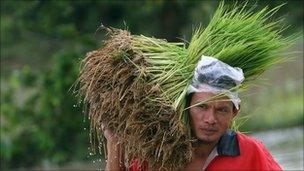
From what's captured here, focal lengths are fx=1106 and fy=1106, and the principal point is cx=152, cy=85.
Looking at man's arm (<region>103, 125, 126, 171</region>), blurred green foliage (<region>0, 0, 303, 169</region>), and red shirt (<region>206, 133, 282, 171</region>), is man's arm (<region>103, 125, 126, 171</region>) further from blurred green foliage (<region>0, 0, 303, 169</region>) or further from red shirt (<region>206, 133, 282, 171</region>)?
blurred green foliage (<region>0, 0, 303, 169</region>)

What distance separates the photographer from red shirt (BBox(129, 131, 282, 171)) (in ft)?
17.7

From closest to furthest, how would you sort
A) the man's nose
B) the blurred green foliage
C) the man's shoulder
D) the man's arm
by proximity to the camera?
the man's nose
the man's shoulder
the man's arm
the blurred green foliage

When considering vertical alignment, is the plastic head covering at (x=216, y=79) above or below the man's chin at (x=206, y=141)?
above

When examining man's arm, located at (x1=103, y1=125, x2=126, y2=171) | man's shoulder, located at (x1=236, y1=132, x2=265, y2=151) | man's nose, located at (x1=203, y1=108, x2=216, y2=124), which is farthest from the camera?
man's arm, located at (x1=103, y1=125, x2=126, y2=171)

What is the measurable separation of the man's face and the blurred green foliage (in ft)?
36.6

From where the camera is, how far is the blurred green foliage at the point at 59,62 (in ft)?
56.9

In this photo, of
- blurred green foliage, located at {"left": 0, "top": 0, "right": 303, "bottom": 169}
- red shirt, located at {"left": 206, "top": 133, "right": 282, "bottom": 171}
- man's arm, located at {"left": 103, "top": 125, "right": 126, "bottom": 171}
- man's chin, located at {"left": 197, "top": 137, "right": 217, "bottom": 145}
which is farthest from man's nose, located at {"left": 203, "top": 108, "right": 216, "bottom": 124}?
blurred green foliage, located at {"left": 0, "top": 0, "right": 303, "bottom": 169}

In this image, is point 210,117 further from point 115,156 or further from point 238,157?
point 115,156

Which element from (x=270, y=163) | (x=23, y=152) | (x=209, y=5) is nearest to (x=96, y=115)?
(x=270, y=163)

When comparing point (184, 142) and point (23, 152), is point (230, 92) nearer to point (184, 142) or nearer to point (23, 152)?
point (184, 142)

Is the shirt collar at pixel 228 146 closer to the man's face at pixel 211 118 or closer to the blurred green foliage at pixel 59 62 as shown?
the man's face at pixel 211 118

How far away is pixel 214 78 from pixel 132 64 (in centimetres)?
44

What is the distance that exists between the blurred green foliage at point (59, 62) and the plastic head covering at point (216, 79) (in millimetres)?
11016

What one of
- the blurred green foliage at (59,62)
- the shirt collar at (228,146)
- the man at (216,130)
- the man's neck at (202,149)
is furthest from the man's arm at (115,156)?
the blurred green foliage at (59,62)
